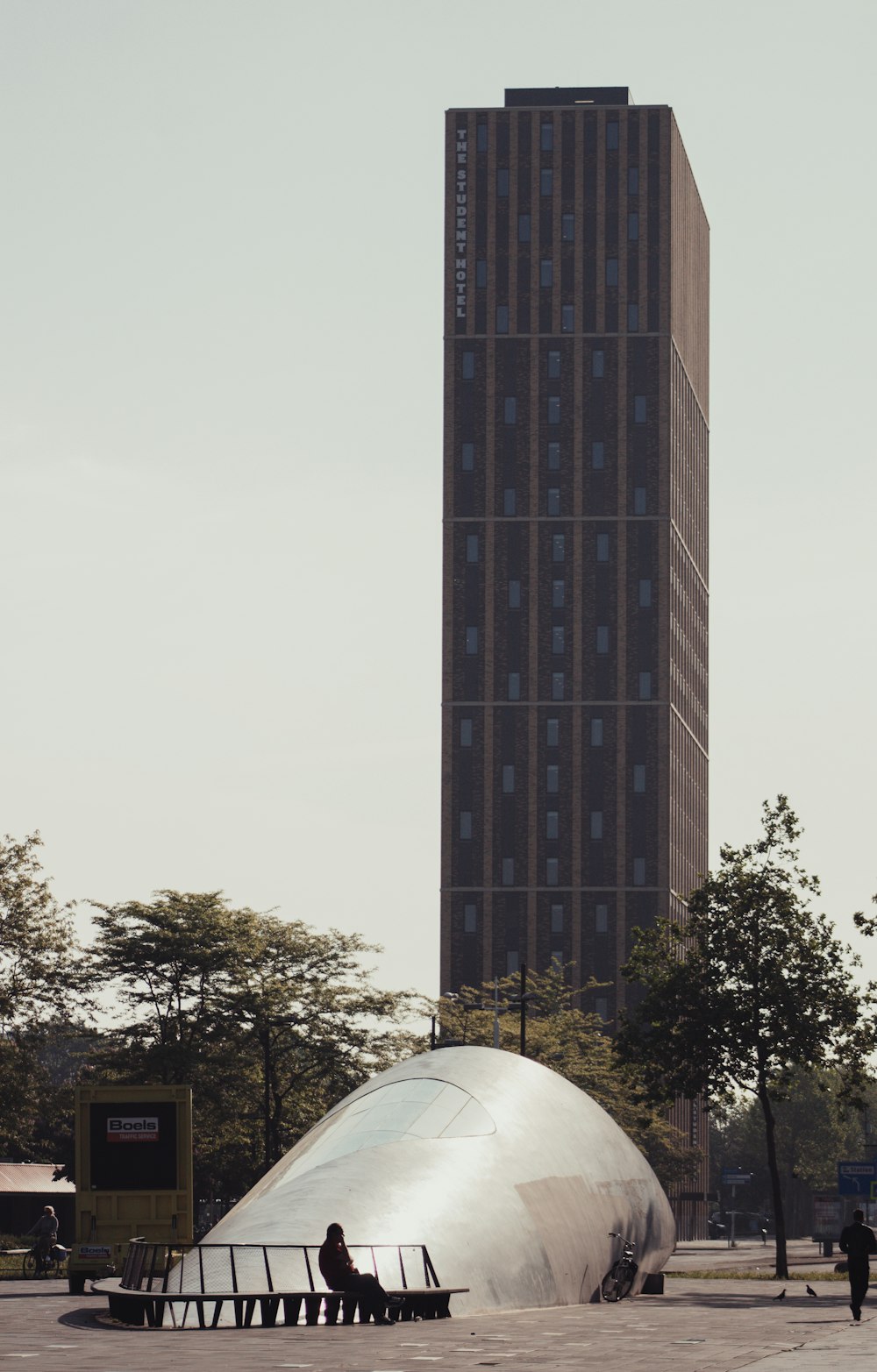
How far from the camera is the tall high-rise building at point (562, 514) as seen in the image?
14400 centimetres

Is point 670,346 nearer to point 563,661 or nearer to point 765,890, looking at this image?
point 563,661

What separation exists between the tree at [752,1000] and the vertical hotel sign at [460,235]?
337ft

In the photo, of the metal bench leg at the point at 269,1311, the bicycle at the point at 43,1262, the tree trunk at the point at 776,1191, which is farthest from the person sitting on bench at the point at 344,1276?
the tree trunk at the point at 776,1191

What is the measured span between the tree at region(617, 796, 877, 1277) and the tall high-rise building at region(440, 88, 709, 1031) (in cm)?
9120

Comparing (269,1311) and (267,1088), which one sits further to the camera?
(267,1088)

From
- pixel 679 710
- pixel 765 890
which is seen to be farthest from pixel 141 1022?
pixel 679 710

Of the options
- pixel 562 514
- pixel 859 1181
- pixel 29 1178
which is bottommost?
pixel 29 1178

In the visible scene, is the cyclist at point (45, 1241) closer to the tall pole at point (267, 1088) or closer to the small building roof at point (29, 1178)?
the tall pole at point (267, 1088)

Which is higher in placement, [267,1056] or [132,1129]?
[267,1056]

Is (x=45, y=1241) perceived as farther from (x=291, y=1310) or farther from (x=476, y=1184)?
(x=291, y=1310)

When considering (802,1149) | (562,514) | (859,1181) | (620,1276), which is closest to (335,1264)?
(620,1276)

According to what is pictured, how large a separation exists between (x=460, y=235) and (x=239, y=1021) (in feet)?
307

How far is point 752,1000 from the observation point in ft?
163

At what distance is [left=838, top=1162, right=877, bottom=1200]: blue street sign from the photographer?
61750 mm
